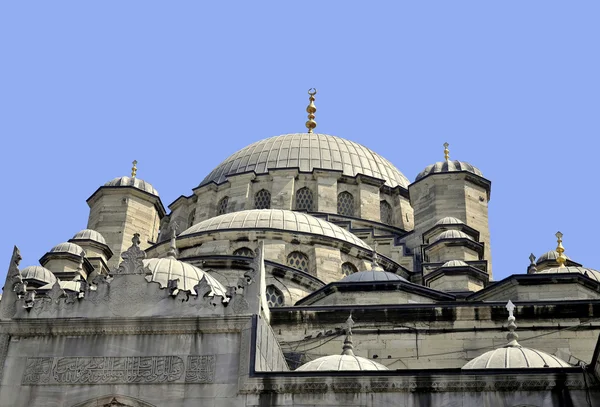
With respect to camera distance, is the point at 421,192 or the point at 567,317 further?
the point at 421,192

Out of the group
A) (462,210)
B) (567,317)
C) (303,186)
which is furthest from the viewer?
(303,186)

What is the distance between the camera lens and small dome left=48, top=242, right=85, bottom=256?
33062 millimetres

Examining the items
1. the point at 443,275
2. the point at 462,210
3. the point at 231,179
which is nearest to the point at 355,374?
the point at 443,275

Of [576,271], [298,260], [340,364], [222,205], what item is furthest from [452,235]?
[340,364]

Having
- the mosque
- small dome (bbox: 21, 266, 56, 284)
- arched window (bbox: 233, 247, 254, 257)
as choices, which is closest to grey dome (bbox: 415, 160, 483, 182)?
the mosque

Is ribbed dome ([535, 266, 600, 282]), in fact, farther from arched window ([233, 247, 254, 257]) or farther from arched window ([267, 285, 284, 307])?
arched window ([233, 247, 254, 257])

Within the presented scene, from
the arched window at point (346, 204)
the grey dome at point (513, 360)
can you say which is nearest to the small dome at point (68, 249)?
the arched window at point (346, 204)

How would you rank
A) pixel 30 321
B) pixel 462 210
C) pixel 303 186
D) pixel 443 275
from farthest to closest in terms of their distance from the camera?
1. pixel 303 186
2. pixel 462 210
3. pixel 443 275
4. pixel 30 321

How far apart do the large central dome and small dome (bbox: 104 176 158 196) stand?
242 centimetres

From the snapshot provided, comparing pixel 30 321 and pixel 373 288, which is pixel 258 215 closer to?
pixel 373 288

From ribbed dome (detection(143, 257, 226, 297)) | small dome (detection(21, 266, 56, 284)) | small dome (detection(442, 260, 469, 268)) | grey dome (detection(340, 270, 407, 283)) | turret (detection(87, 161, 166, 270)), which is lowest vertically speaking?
ribbed dome (detection(143, 257, 226, 297))

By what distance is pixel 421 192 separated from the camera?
125 ft

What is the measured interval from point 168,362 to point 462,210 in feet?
70.2

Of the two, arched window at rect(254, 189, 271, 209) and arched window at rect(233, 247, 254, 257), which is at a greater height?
arched window at rect(254, 189, 271, 209)
